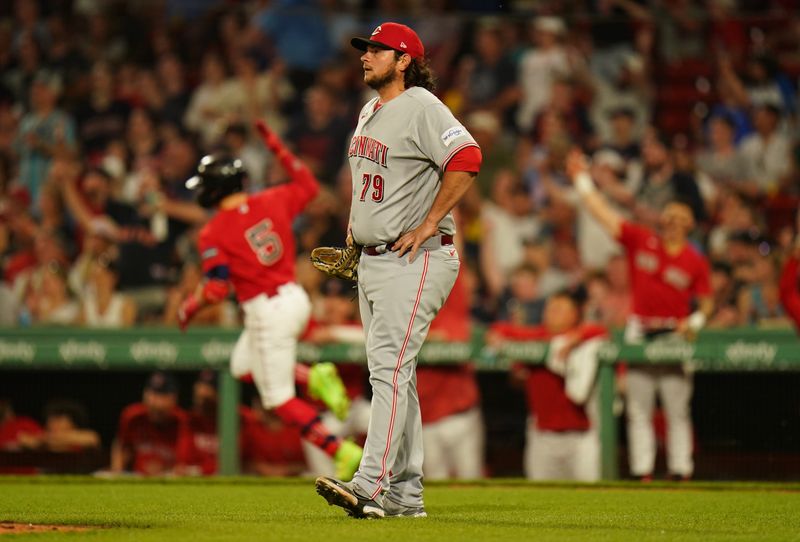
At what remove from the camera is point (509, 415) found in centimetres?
934

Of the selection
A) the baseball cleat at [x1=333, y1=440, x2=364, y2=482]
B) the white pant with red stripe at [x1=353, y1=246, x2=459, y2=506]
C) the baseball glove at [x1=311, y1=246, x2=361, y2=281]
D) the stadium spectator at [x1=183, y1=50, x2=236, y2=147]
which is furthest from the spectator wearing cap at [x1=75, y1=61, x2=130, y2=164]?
the white pant with red stripe at [x1=353, y1=246, x2=459, y2=506]

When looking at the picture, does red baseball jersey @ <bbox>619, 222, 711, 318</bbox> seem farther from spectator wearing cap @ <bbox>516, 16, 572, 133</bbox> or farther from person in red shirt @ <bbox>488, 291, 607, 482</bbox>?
spectator wearing cap @ <bbox>516, 16, 572, 133</bbox>

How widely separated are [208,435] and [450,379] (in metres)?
1.83

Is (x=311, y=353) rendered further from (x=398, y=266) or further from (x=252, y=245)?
(x=398, y=266)

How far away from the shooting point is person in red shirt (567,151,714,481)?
8.59m

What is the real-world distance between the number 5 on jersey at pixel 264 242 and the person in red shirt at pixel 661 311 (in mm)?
2529

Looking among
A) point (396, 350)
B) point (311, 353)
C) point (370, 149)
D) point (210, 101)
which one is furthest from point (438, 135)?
point (210, 101)

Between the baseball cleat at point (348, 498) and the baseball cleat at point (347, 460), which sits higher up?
the baseball cleat at point (348, 498)

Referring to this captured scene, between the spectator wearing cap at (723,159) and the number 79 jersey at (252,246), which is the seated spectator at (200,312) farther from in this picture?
the spectator wearing cap at (723,159)

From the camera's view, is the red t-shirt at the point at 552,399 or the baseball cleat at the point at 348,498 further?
the red t-shirt at the point at 552,399

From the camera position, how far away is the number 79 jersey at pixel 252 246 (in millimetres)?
7602

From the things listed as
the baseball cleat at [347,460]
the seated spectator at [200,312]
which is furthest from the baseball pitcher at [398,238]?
the seated spectator at [200,312]

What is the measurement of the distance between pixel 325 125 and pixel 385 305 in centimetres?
769

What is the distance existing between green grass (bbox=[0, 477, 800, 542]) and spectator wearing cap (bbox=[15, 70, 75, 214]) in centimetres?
529
